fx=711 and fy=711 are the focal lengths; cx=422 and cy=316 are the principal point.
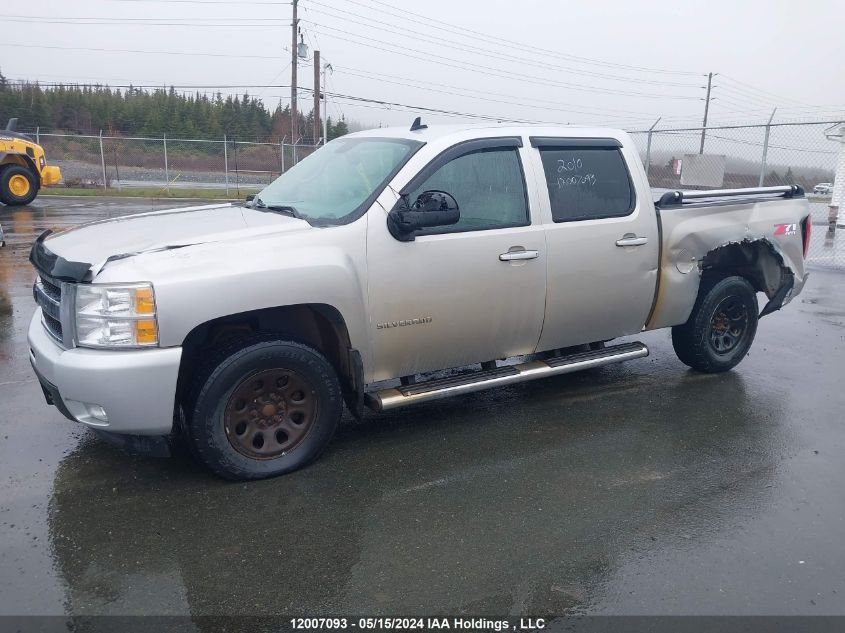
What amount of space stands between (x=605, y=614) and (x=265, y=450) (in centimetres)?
200

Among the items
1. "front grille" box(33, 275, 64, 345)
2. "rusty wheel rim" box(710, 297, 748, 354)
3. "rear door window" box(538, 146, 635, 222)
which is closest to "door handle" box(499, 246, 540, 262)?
"rear door window" box(538, 146, 635, 222)

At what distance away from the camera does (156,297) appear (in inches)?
136

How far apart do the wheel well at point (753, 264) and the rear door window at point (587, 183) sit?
1.07 metres

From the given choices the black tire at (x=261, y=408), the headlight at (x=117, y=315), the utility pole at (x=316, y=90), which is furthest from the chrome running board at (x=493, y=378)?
the utility pole at (x=316, y=90)

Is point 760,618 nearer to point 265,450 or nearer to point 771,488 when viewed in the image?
point 771,488

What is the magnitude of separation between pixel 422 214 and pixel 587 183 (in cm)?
155

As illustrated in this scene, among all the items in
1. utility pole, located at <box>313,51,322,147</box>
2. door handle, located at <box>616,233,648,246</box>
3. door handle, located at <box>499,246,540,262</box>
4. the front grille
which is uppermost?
utility pole, located at <box>313,51,322,147</box>

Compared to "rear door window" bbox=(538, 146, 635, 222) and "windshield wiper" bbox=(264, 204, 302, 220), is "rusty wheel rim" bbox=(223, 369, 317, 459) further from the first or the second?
"rear door window" bbox=(538, 146, 635, 222)

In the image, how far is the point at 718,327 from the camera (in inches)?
239

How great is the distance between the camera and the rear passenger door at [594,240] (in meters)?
4.82

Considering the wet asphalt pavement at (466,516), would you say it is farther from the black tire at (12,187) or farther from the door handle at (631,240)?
the black tire at (12,187)

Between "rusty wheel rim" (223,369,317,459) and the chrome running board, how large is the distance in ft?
1.44

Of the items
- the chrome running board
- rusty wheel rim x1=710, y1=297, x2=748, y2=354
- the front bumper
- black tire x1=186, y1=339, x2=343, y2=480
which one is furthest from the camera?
rusty wheel rim x1=710, y1=297, x2=748, y2=354

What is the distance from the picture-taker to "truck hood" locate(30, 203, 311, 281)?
362cm
